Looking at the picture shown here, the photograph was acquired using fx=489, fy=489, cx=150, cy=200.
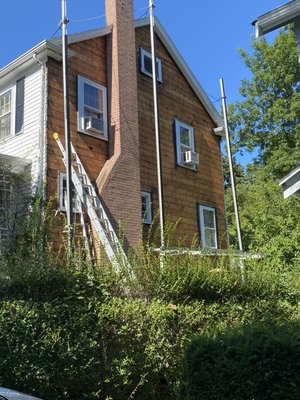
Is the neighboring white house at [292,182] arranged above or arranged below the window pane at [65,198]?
below

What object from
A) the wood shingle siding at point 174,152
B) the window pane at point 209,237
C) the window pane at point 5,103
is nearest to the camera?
the window pane at point 5,103

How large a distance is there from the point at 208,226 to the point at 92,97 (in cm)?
627

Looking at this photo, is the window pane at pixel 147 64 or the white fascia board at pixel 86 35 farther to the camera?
the window pane at pixel 147 64

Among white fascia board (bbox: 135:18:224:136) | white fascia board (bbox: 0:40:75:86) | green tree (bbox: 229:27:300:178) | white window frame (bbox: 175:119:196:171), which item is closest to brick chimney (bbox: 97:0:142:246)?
white fascia board (bbox: 135:18:224:136)

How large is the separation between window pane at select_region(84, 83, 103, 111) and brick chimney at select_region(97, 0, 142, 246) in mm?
313

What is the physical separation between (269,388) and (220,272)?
4.50 m

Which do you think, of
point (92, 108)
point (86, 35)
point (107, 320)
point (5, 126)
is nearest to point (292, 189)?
point (107, 320)

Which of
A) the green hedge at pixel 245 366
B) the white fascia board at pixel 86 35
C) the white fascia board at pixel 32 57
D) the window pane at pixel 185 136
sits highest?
the white fascia board at pixel 86 35

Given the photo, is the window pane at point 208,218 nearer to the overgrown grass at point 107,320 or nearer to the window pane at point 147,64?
the window pane at point 147,64

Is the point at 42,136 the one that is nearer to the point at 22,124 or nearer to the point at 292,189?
the point at 22,124

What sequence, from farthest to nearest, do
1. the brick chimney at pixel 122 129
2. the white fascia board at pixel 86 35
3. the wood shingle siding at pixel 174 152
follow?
the wood shingle siding at pixel 174 152
the brick chimney at pixel 122 129
the white fascia board at pixel 86 35

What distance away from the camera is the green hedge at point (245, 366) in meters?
3.83

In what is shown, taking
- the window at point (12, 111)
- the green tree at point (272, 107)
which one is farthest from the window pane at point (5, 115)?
the green tree at point (272, 107)

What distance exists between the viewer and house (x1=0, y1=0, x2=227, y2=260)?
1273 cm
